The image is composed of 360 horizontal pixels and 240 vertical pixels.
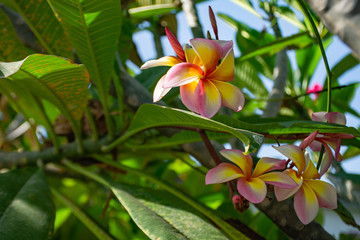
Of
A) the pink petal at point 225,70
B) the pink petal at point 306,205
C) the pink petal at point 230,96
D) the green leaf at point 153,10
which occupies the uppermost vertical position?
the pink petal at point 225,70

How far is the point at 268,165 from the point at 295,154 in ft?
0.11

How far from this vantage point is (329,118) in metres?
0.53

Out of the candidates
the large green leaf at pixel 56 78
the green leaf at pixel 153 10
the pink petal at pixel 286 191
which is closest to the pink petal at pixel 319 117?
the pink petal at pixel 286 191

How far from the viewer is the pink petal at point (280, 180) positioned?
45 cm

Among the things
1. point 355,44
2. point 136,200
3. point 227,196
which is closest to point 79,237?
point 227,196

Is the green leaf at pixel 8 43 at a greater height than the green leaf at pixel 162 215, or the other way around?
the green leaf at pixel 8 43

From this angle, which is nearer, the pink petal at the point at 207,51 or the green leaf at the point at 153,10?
the pink petal at the point at 207,51

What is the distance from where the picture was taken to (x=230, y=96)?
0.47 m

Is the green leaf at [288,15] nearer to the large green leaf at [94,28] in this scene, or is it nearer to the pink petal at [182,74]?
the large green leaf at [94,28]

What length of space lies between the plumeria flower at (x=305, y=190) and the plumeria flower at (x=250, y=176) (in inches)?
0.6

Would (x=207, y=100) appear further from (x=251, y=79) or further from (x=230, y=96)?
(x=251, y=79)

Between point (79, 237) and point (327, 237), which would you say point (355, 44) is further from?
point (79, 237)

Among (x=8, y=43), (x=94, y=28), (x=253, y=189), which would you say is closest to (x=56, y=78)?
(x=94, y=28)

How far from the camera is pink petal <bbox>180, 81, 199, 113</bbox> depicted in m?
0.45
